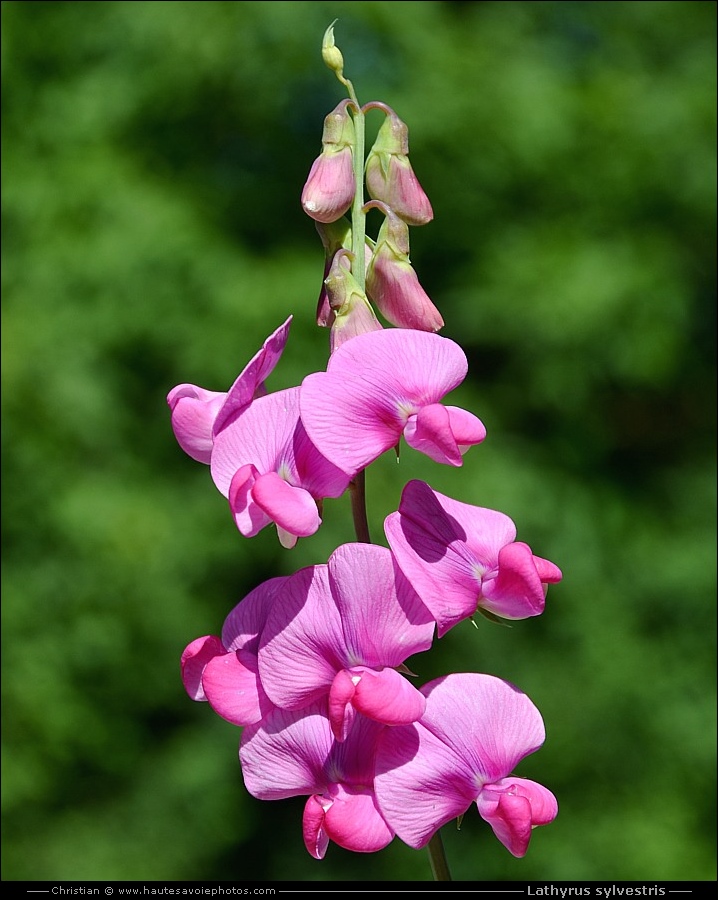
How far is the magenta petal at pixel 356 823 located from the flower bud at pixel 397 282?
0.32m

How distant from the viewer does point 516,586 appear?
65 cm

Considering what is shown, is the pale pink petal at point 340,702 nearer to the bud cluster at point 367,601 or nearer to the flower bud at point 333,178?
the bud cluster at point 367,601

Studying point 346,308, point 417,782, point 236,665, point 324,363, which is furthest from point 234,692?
point 324,363

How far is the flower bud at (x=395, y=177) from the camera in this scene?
73 cm

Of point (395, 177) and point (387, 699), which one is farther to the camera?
point (395, 177)

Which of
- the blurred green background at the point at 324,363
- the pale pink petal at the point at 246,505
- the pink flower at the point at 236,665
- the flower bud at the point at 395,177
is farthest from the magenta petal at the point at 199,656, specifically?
the blurred green background at the point at 324,363

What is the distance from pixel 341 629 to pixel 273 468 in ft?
0.38

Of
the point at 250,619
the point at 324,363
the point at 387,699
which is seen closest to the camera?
the point at 387,699

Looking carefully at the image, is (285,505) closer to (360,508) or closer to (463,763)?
(360,508)

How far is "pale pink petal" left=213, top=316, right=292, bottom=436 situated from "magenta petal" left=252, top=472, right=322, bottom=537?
0.21 feet

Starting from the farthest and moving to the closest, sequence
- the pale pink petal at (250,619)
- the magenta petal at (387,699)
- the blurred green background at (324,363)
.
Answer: the blurred green background at (324,363)
the pale pink petal at (250,619)
the magenta petal at (387,699)

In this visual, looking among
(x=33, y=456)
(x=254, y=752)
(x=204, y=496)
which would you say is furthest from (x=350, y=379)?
(x=33, y=456)

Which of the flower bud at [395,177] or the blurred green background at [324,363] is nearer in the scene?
the flower bud at [395,177]

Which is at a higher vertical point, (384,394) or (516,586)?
(384,394)
